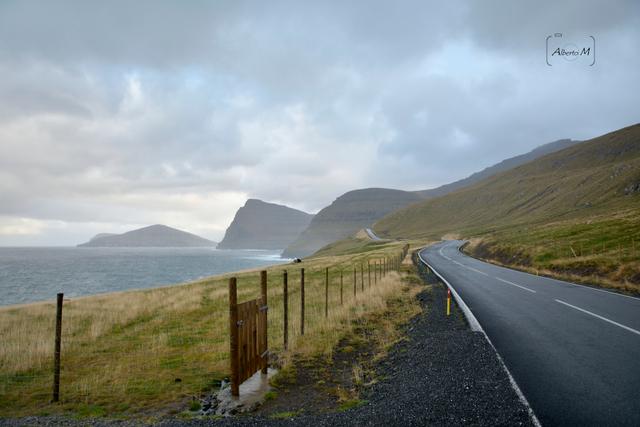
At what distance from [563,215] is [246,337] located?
98.0m

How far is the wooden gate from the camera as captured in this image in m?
7.75

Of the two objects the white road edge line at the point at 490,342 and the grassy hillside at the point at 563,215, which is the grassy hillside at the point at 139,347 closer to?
the white road edge line at the point at 490,342

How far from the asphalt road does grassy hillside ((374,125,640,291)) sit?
6220 mm

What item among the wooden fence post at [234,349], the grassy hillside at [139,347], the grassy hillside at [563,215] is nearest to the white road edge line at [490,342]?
the grassy hillside at [139,347]

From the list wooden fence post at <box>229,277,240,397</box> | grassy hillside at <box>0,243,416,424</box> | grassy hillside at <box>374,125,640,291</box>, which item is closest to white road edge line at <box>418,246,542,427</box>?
grassy hillside at <box>0,243,416,424</box>

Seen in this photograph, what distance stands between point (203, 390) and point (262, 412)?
2.12 meters

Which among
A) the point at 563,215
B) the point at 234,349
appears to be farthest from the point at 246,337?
the point at 563,215

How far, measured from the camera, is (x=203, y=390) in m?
8.62

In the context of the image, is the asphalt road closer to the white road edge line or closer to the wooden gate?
the white road edge line

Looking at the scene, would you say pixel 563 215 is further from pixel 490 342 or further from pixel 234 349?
pixel 234 349

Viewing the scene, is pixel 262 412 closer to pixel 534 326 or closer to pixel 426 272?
pixel 534 326

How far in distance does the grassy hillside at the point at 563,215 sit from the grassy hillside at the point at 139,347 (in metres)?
13.2

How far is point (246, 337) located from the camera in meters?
8.37

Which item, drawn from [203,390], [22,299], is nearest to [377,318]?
[203,390]
